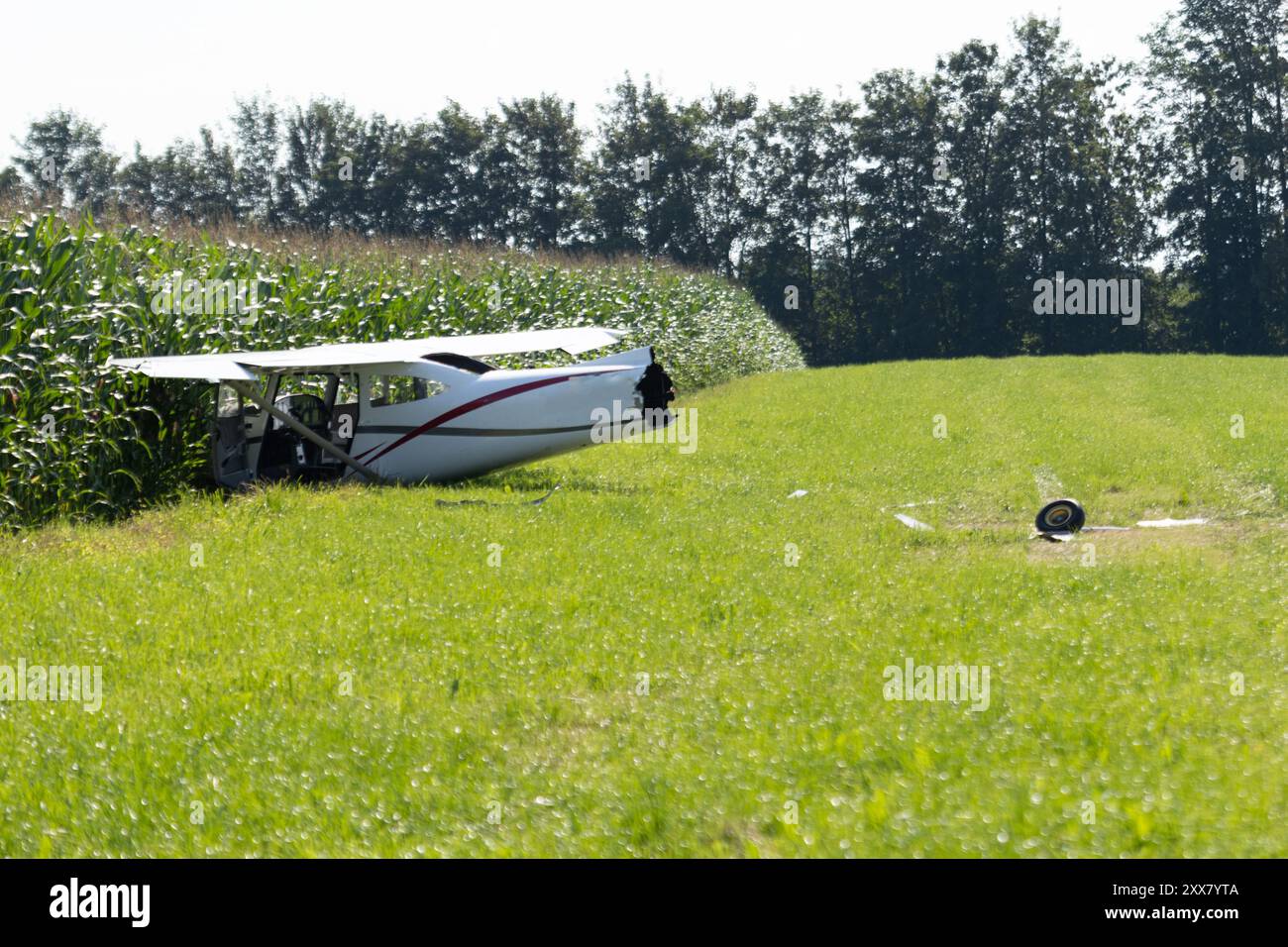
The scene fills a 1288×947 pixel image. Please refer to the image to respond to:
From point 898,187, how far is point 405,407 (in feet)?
200

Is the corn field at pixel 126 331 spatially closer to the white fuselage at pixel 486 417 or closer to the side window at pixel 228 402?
the side window at pixel 228 402

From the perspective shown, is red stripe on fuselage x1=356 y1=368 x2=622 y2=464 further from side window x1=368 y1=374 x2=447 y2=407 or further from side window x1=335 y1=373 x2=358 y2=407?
side window x1=335 y1=373 x2=358 y2=407

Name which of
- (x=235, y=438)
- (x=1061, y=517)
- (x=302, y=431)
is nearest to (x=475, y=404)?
(x=302, y=431)

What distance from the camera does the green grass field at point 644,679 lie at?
5305 millimetres

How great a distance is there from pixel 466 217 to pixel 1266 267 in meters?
44.9

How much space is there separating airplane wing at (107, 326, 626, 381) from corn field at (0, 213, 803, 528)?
1.92 ft

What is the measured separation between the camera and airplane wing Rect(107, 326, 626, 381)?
1423 cm

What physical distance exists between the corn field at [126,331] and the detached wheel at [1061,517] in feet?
33.9

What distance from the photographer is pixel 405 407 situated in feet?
52.7

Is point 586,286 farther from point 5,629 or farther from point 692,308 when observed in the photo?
point 5,629

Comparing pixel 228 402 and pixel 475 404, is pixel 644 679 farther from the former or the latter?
pixel 228 402

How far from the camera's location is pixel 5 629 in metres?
8.90

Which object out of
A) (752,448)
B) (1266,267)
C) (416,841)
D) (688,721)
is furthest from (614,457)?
(1266,267)

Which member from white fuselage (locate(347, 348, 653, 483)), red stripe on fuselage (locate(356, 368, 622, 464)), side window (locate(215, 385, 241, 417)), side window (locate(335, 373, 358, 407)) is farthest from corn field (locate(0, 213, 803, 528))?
red stripe on fuselage (locate(356, 368, 622, 464))
